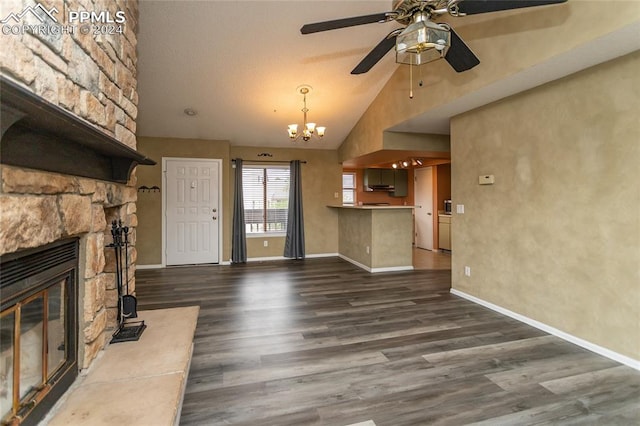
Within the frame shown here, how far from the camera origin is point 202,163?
5863mm

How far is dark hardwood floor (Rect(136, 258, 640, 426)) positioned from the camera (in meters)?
1.75

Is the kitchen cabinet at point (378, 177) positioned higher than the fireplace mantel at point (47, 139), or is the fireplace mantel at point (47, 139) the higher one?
the kitchen cabinet at point (378, 177)

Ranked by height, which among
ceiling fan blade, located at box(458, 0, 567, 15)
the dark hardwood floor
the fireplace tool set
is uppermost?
ceiling fan blade, located at box(458, 0, 567, 15)

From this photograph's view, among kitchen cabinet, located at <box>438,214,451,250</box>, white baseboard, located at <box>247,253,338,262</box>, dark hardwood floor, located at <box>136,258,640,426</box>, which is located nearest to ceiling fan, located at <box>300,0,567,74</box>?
dark hardwood floor, located at <box>136,258,640,426</box>

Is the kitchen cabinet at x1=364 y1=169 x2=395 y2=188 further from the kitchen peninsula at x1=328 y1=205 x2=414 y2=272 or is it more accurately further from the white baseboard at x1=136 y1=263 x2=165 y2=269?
the white baseboard at x1=136 y1=263 x2=165 y2=269

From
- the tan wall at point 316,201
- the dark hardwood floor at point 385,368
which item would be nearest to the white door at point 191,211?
the tan wall at point 316,201

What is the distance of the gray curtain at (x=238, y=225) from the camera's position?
6074 mm

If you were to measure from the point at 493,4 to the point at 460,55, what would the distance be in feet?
1.59

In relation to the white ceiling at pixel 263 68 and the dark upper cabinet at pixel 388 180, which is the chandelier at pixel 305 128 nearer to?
the white ceiling at pixel 263 68

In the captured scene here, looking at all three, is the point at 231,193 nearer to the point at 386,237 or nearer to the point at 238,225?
the point at 238,225

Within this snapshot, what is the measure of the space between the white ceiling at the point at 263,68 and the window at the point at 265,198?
104cm

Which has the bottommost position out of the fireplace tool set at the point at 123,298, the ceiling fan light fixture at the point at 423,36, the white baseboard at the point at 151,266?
the white baseboard at the point at 151,266

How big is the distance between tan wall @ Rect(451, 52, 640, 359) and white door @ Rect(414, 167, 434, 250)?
13.5 feet

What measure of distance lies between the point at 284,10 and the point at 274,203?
398 centimetres
